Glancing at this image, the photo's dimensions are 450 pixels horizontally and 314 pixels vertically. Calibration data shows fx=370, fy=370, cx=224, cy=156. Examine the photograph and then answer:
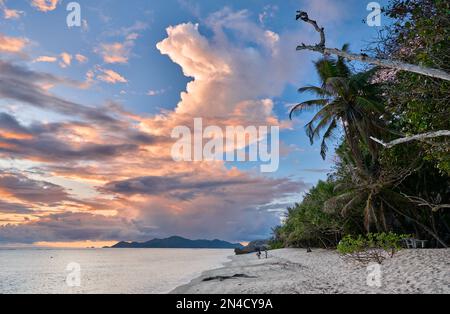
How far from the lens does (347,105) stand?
77.6 ft

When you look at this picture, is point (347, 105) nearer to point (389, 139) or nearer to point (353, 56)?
point (389, 139)

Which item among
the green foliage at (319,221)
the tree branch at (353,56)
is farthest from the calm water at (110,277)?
the tree branch at (353,56)

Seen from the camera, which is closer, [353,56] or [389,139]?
[353,56]

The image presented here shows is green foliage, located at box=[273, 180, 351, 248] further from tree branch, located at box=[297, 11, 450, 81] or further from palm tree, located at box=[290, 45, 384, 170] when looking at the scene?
tree branch, located at box=[297, 11, 450, 81]

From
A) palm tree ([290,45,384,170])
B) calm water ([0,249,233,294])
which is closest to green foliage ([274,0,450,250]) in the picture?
palm tree ([290,45,384,170])

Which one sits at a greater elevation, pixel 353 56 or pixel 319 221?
pixel 353 56

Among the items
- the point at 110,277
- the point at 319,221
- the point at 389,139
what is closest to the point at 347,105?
the point at 389,139

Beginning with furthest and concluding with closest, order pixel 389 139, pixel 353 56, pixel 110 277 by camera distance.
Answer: pixel 110 277 < pixel 389 139 < pixel 353 56

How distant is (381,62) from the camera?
7512 mm

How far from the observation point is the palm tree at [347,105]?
73.5 ft

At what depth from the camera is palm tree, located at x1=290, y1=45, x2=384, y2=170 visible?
22406mm

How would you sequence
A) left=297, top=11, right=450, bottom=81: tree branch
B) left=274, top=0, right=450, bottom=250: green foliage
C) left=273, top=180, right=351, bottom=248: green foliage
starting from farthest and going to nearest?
left=273, top=180, right=351, bottom=248: green foliage
left=274, top=0, right=450, bottom=250: green foliage
left=297, top=11, right=450, bottom=81: tree branch
